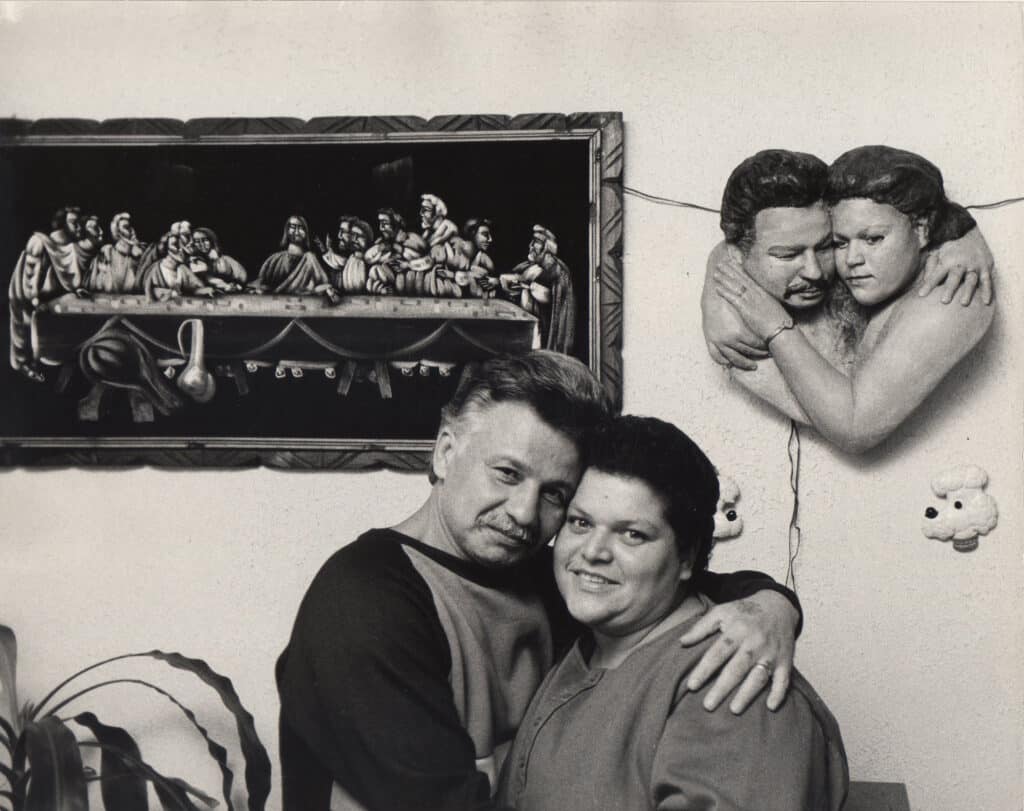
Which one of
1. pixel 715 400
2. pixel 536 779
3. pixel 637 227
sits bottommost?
pixel 536 779

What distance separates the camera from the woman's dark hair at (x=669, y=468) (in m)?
1.51

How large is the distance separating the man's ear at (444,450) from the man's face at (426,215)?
573mm

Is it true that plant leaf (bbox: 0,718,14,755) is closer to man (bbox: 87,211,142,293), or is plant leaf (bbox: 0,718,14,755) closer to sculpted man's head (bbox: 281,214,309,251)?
man (bbox: 87,211,142,293)

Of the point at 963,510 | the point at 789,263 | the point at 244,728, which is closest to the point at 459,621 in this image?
the point at 244,728

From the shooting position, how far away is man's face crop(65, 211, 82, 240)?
229 cm

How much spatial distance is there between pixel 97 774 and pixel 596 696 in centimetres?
120

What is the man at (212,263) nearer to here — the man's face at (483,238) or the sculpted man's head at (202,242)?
the sculpted man's head at (202,242)

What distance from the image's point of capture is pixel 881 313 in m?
2.04

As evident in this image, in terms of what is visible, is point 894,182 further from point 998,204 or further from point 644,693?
point 644,693

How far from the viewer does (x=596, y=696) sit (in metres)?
1.54

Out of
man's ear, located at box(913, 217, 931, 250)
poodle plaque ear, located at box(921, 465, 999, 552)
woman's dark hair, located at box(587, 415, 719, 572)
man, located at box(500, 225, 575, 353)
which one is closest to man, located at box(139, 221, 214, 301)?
man, located at box(500, 225, 575, 353)

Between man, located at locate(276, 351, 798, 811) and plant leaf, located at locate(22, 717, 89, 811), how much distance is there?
0.39m

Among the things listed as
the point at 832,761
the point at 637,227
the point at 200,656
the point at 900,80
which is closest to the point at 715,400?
the point at 637,227

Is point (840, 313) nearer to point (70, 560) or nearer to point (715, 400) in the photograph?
point (715, 400)
